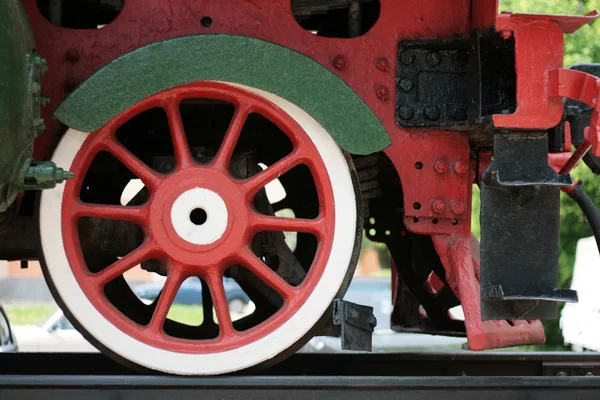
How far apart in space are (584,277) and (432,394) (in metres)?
3.61

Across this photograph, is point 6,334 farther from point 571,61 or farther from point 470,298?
point 571,61

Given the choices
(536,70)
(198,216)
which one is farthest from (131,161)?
(536,70)

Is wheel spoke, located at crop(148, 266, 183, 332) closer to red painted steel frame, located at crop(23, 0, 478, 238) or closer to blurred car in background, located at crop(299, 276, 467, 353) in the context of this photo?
red painted steel frame, located at crop(23, 0, 478, 238)

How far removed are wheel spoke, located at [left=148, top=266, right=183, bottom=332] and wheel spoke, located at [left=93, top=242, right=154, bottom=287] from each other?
10cm

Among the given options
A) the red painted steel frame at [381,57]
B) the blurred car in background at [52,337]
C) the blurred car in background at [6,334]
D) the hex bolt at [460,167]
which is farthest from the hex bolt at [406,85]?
the blurred car in background at [52,337]

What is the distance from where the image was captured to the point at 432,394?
9.74 ft

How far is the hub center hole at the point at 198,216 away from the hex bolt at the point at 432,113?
839 mm

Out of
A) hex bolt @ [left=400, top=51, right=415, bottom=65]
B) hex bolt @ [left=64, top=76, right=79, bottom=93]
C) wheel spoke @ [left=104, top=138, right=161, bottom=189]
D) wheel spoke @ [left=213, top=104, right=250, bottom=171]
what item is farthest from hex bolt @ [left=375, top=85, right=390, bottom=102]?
hex bolt @ [left=64, top=76, right=79, bottom=93]

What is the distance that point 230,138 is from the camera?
10.4 ft

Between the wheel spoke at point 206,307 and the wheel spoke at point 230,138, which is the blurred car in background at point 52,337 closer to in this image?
the wheel spoke at point 206,307

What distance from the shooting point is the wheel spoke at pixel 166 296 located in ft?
10.2

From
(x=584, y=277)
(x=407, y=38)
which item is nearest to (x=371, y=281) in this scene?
(x=584, y=277)

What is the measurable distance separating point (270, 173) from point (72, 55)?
0.78 metres

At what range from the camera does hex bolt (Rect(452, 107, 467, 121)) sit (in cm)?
324
